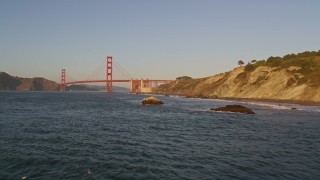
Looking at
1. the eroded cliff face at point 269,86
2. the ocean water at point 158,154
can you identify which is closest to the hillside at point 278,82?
the eroded cliff face at point 269,86

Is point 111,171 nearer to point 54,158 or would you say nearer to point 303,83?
point 54,158

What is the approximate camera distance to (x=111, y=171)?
16391mm

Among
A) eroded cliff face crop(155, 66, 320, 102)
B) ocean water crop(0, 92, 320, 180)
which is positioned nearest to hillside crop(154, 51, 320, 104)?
eroded cliff face crop(155, 66, 320, 102)

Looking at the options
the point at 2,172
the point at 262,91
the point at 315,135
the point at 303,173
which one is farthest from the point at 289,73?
the point at 2,172

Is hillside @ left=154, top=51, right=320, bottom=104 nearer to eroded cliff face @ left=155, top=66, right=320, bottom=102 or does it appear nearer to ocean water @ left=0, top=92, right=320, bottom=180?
eroded cliff face @ left=155, top=66, right=320, bottom=102

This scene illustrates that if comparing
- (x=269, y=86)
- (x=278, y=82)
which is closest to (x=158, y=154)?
(x=278, y=82)

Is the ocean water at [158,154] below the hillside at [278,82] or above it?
below

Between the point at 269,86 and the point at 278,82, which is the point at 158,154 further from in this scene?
the point at 269,86

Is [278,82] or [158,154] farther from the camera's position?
Result: [278,82]

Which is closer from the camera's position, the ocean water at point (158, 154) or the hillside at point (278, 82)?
the ocean water at point (158, 154)

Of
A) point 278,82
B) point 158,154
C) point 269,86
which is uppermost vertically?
point 278,82

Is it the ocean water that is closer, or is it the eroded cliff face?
the ocean water

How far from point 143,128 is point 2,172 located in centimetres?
1931

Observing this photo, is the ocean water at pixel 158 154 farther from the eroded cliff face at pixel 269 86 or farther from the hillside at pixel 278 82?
the eroded cliff face at pixel 269 86
